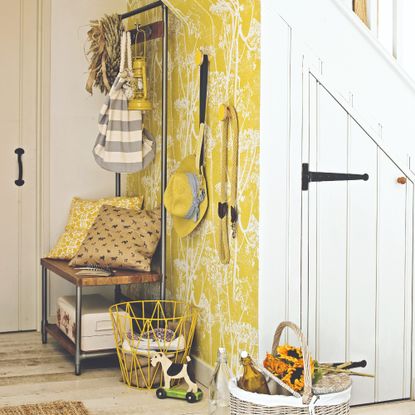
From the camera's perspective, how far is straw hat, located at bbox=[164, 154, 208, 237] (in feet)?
11.8

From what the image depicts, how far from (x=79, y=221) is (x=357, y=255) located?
181cm

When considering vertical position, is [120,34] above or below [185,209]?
above

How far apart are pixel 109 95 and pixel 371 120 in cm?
145

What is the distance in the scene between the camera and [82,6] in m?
4.74

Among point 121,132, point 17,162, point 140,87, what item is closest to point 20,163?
point 17,162

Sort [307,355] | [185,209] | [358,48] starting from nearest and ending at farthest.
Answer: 1. [307,355]
2. [358,48]
3. [185,209]

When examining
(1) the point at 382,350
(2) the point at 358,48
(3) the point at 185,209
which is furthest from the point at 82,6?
(1) the point at 382,350

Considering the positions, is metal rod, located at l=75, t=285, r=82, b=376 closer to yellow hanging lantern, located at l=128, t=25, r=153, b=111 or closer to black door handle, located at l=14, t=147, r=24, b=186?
yellow hanging lantern, located at l=128, t=25, r=153, b=111

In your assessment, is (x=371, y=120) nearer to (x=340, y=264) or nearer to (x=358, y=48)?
(x=358, y=48)

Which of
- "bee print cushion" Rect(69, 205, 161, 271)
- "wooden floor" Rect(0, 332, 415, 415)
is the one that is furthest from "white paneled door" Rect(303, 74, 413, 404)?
"bee print cushion" Rect(69, 205, 161, 271)

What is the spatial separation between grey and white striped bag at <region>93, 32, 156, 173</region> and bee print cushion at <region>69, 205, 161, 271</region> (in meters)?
0.27

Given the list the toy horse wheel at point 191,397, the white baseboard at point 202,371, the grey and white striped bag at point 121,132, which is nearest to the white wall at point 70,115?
the grey and white striped bag at point 121,132

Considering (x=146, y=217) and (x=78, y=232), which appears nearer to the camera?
(x=146, y=217)

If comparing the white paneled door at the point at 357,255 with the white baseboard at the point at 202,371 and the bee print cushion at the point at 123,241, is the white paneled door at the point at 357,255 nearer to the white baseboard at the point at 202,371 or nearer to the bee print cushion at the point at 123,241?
the white baseboard at the point at 202,371
